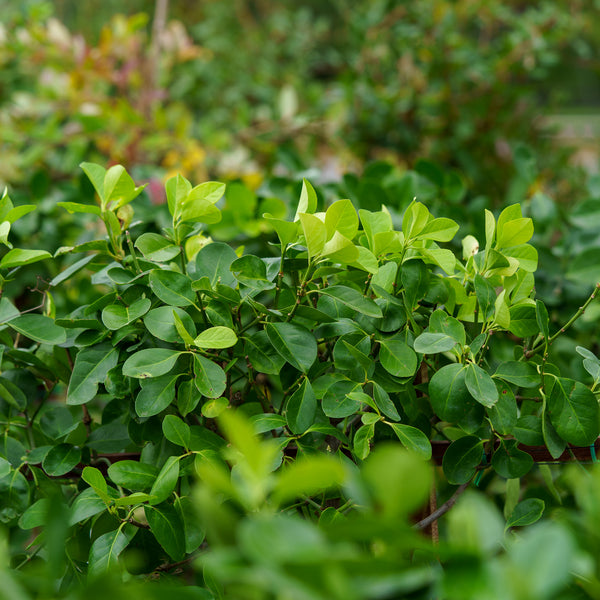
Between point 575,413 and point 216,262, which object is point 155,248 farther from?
point 575,413

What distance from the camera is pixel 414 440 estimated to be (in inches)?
17.9

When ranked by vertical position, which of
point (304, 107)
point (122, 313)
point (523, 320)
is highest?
point (122, 313)

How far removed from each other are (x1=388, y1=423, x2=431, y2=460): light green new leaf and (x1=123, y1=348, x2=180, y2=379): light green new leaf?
0.61 ft

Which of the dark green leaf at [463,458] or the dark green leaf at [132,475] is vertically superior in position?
the dark green leaf at [132,475]

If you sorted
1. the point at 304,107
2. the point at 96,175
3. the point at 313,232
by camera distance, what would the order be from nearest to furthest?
the point at 313,232, the point at 96,175, the point at 304,107

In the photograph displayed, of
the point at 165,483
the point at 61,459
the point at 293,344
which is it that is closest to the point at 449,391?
the point at 293,344

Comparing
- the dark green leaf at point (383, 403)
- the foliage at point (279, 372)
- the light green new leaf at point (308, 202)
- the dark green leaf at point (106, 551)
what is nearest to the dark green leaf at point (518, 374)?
the foliage at point (279, 372)

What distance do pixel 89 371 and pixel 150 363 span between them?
0.08 metres

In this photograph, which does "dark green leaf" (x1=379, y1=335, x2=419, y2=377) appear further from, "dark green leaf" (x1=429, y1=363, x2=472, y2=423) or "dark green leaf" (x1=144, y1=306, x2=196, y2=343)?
"dark green leaf" (x1=144, y1=306, x2=196, y2=343)

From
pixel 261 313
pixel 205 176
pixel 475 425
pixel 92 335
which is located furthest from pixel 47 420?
pixel 205 176

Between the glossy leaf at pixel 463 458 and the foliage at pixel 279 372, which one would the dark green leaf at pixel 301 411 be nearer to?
the foliage at pixel 279 372

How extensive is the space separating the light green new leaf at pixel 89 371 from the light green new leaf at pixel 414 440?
255 millimetres

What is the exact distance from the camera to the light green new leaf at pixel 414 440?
0.45m

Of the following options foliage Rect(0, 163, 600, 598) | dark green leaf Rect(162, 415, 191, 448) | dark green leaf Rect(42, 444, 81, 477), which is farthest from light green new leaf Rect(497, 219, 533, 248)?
dark green leaf Rect(42, 444, 81, 477)
